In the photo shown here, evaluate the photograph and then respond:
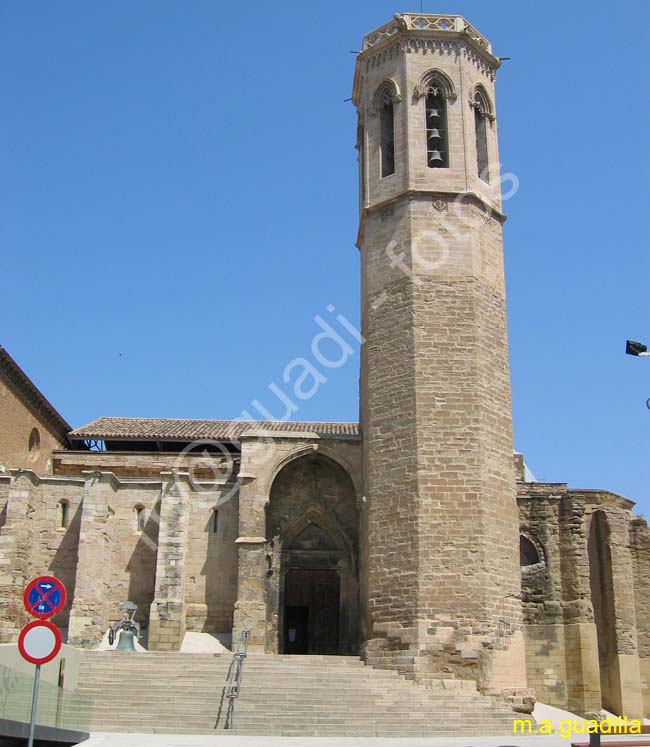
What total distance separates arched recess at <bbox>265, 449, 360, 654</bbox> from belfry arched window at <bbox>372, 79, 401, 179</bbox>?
746 cm

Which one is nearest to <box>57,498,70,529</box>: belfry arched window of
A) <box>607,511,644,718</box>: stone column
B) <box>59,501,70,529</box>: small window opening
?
<box>59,501,70,529</box>: small window opening

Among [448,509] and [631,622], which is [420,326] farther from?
[631,622]

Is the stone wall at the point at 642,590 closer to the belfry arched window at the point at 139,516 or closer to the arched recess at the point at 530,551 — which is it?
the arched recess at the point at 530,551

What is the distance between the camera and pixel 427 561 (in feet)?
61.4

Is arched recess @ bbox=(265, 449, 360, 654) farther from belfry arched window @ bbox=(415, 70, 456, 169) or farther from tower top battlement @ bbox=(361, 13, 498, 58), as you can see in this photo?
tower top battlement @ bbox=(361, 13, 498, 58)

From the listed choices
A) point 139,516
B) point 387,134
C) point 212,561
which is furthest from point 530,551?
point 387,134

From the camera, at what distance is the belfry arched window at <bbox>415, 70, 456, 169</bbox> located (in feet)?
72.7

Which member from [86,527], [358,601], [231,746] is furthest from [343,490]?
[231,746]

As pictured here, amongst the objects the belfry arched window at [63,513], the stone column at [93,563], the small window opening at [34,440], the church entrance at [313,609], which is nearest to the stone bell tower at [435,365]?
the church entrance at [313,609]

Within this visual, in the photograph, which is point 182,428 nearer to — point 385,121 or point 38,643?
point 385,121

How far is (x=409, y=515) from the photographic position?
63.0 ft

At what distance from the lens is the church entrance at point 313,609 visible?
23188 mm

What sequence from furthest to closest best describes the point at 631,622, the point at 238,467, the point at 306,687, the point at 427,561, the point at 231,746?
the point at 238,467, the point at 631,622, the point at 427,561, the point at 306,687, the point at 231,746

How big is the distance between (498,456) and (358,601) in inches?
200
